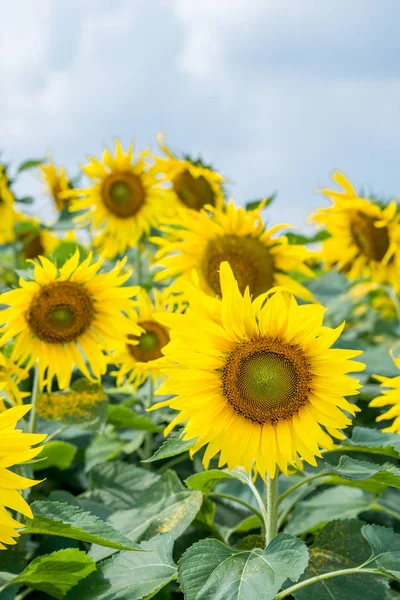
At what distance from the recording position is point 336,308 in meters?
4.00

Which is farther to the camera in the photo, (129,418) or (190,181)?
(190,181)

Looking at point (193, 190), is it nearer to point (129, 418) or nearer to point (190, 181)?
point (190, 181)

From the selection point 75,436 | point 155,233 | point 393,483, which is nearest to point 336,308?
point 155,233

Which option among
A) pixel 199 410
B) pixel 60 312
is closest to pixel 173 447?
pixel 199 410

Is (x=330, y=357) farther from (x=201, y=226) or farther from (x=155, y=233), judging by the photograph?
(x=155, y=233)

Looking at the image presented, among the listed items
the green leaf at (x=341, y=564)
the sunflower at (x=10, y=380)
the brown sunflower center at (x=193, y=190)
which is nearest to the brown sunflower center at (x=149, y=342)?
the sunflower at (x=10, y=380)

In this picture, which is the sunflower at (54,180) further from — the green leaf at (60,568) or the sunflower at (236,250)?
the green leaf at (60,568)

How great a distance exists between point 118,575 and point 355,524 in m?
0.70

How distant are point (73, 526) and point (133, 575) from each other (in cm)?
34

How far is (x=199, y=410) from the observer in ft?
5.81

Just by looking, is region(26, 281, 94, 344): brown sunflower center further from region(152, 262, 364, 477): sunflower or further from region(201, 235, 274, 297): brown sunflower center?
region(152, 262, 364, 477): sunflower

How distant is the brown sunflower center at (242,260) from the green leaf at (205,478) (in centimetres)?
83

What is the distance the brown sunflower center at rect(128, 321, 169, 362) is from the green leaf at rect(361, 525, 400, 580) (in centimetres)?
121

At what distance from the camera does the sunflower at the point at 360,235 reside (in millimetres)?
3664
